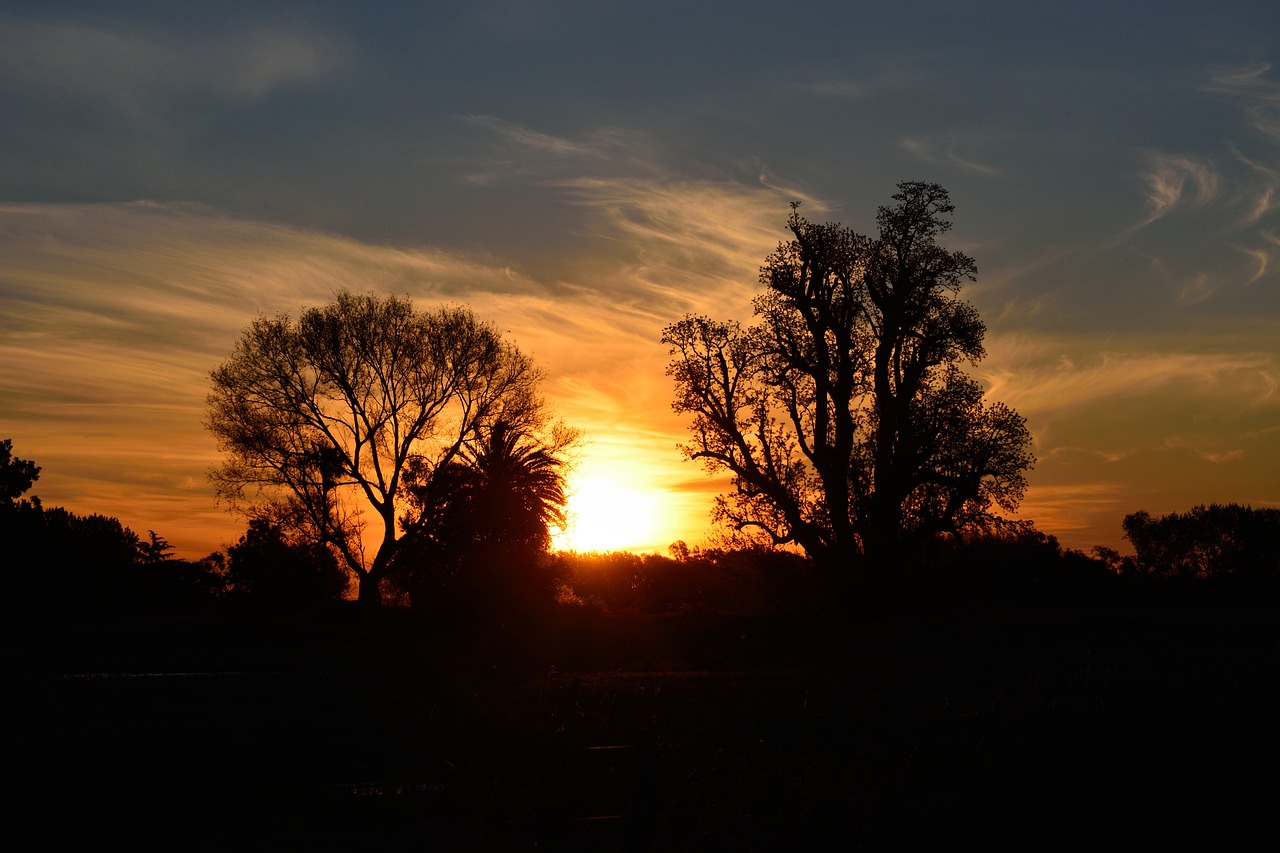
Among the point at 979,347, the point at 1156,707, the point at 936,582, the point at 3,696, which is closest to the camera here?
the point at 1156,707

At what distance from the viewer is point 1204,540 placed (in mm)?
92812

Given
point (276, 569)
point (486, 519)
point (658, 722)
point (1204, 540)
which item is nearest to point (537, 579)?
point (486, 519)

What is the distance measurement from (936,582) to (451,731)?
26929mm

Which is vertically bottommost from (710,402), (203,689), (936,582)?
(203,689)

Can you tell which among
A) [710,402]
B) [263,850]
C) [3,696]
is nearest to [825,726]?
[263,850]

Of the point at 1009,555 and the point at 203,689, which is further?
the point at 1009,555

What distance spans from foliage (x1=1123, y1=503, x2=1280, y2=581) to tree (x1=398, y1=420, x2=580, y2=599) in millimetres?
54060

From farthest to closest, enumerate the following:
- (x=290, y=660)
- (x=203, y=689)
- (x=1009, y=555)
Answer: (x=1009, y=555) → (x=290, y=660) → (x=203, y=689)

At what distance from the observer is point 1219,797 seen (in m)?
11.6

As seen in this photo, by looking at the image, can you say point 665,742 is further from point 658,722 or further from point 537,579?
point 537,579

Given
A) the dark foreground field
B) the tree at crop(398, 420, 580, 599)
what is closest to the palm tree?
the tree at crop(398, 420, 580, 599)

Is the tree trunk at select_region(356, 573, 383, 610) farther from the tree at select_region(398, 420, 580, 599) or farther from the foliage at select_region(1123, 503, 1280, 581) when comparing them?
the foliage at select_region(1123, 503, 1280, 581)

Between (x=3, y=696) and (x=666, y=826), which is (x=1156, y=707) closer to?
(x=666, y=826)

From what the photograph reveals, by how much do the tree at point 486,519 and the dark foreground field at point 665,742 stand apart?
8.90m
